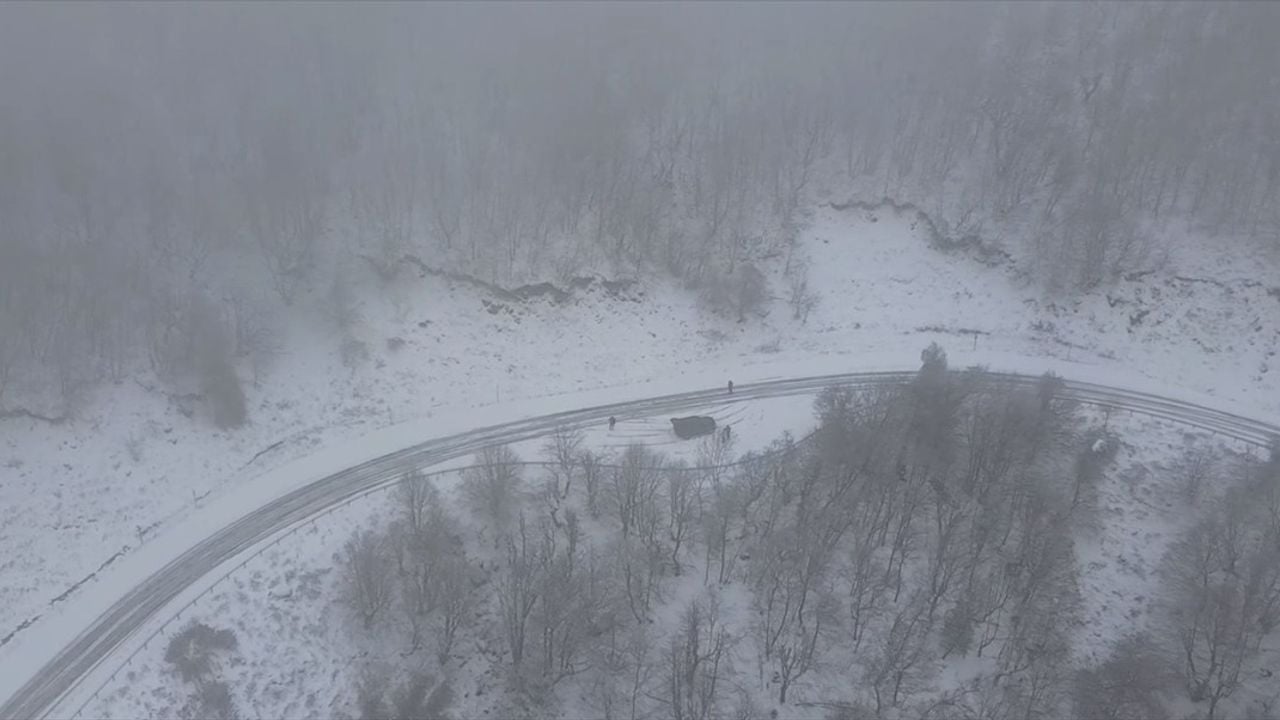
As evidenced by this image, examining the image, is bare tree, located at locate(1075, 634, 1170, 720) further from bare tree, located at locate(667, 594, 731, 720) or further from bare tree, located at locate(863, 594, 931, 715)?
bare tree, located at locate(667, 594, 731, 720)

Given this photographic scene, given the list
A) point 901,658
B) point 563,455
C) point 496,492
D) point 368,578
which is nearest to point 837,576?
point 901,658

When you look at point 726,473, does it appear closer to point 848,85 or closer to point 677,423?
point 677,423

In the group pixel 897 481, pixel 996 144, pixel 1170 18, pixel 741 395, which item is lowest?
pixel 897 481

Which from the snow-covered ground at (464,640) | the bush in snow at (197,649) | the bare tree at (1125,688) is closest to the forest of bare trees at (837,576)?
the bare tree at (1125,688)

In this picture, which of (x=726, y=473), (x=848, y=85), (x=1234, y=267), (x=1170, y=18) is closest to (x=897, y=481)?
(x=726, y=473)

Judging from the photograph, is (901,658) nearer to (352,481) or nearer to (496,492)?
(496,492)

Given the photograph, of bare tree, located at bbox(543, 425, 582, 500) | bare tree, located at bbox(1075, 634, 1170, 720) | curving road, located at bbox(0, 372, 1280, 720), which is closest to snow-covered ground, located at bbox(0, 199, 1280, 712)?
curving road, located at bbox(0, 372, 1280, 720)
